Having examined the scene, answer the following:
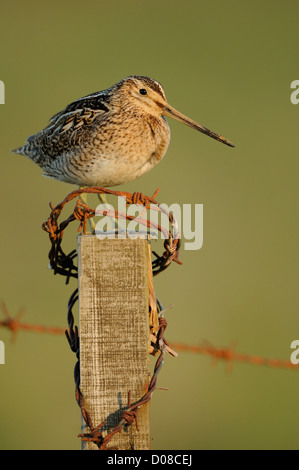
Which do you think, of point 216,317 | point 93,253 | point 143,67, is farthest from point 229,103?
point 93,253

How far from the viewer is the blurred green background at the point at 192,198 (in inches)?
289

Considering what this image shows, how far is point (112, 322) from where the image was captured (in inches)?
118

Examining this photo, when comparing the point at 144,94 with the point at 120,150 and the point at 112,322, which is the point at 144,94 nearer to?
the point at 120,150

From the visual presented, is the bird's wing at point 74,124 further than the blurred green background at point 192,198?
No

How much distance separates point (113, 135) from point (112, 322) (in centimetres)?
224

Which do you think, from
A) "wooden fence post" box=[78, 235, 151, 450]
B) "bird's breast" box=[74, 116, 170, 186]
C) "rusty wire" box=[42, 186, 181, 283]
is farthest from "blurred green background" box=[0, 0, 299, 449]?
"wooden fence post" box=[78, 235, 151, 450]

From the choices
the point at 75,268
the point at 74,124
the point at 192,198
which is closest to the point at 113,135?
the point at 74,124

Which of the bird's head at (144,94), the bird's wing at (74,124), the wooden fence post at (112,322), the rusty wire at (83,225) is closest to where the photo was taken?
the wooden fence post at (112,322)

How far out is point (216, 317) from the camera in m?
8.52

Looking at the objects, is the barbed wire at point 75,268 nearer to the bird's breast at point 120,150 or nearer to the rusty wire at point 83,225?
the rusty wire at point 83,225

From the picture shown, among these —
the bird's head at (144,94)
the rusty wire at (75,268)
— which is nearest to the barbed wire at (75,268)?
the rusty wire at (75,268)

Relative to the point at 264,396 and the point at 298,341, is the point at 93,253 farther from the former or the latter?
the point at 298,341

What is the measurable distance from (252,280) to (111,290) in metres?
6.38

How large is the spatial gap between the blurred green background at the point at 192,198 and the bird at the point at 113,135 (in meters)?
1.52
